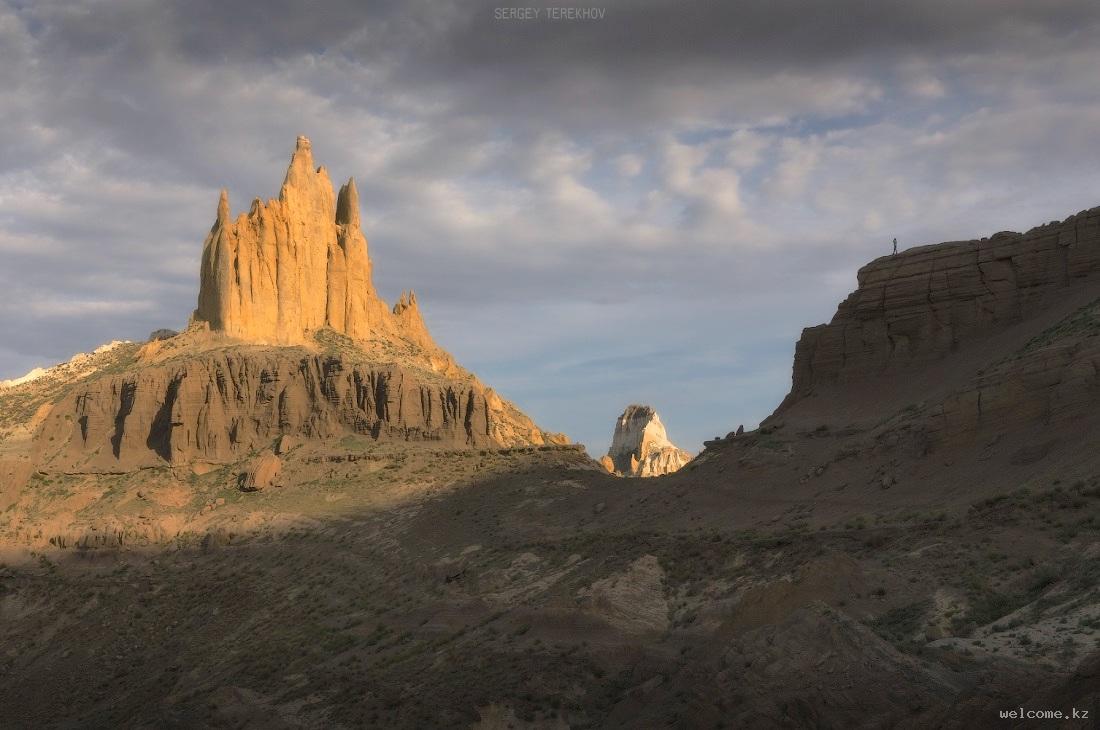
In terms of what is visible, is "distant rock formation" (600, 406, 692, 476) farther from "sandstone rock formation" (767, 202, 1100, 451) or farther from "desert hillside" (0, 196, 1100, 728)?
"sandstone rock formation" (767, 202, 1100, 451)

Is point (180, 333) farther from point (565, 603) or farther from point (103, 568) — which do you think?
point (565, 603)

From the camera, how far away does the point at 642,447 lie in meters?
119

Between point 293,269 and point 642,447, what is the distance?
49.3 metres

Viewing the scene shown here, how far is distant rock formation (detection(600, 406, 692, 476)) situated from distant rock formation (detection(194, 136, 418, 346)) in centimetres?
3416

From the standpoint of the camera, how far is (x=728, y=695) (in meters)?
21.4

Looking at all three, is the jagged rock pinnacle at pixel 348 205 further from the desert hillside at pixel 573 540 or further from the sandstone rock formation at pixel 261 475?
the sandstone rock formation at pixel 261 475

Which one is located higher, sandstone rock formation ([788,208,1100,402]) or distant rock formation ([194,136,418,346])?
distant rock formation ([194,136,418,346])

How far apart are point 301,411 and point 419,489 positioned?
1216 centimetres

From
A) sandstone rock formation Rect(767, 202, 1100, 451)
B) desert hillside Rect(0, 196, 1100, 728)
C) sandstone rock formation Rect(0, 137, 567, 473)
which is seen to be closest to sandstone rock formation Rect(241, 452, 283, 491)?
desert hillside Rect(0, 196, 1100, 728)

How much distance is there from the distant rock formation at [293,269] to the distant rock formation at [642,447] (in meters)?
34.2

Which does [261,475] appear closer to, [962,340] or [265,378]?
[265,378]

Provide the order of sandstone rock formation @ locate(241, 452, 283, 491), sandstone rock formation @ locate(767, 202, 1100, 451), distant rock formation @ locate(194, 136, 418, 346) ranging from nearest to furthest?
sandstone rock formation @ locate(767, 202, 1100, 451), sandstone rock formation @ locate(241, 452, 283, 491), distant rock formation @ locate(194, 136, 418, 346)

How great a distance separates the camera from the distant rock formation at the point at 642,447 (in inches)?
4424

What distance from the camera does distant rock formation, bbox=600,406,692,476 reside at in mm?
112375
